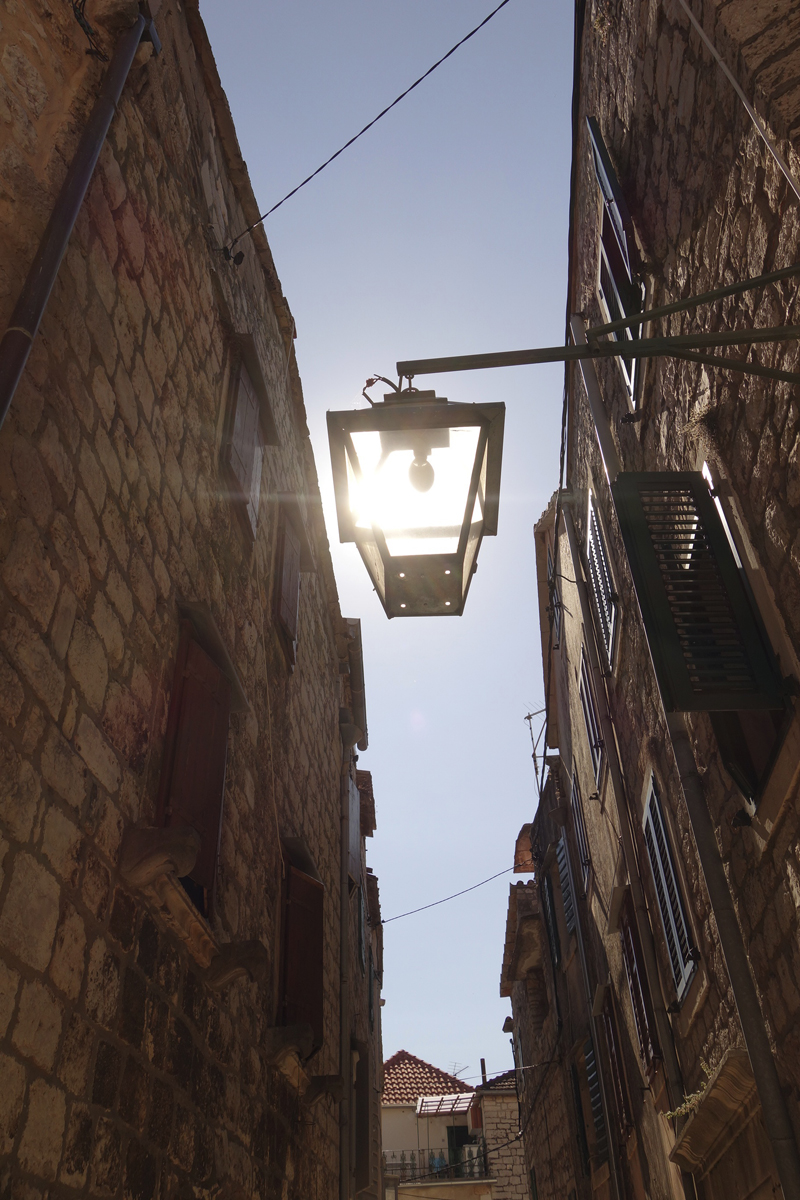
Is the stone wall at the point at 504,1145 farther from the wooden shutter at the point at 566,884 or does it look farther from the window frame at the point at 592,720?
the window frame at the point at 592,720

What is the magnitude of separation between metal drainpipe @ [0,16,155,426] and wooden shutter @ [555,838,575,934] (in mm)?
10202

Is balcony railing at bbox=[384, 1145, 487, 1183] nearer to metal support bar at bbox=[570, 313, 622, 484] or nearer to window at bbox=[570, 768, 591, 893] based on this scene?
window at bbox=[570, 768, 591, 893]

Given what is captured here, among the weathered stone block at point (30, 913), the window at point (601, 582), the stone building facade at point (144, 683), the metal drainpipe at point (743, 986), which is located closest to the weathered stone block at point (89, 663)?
the stone building facade at point (144, 683)

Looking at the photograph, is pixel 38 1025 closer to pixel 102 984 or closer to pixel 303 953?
pixel 102 984

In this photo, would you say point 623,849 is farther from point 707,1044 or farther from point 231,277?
point 231,277

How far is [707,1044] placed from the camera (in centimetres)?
489

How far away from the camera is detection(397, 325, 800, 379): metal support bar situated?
254cm

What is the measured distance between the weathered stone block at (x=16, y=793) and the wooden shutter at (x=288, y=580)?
417 centimetres

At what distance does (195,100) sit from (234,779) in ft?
14.5

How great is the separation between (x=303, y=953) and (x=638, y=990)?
9.03 ft

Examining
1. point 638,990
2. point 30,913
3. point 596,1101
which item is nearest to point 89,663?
point 30,913

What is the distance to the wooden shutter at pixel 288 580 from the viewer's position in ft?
22.4

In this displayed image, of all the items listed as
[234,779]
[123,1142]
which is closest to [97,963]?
[123,1142]

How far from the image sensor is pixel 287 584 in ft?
23.4
